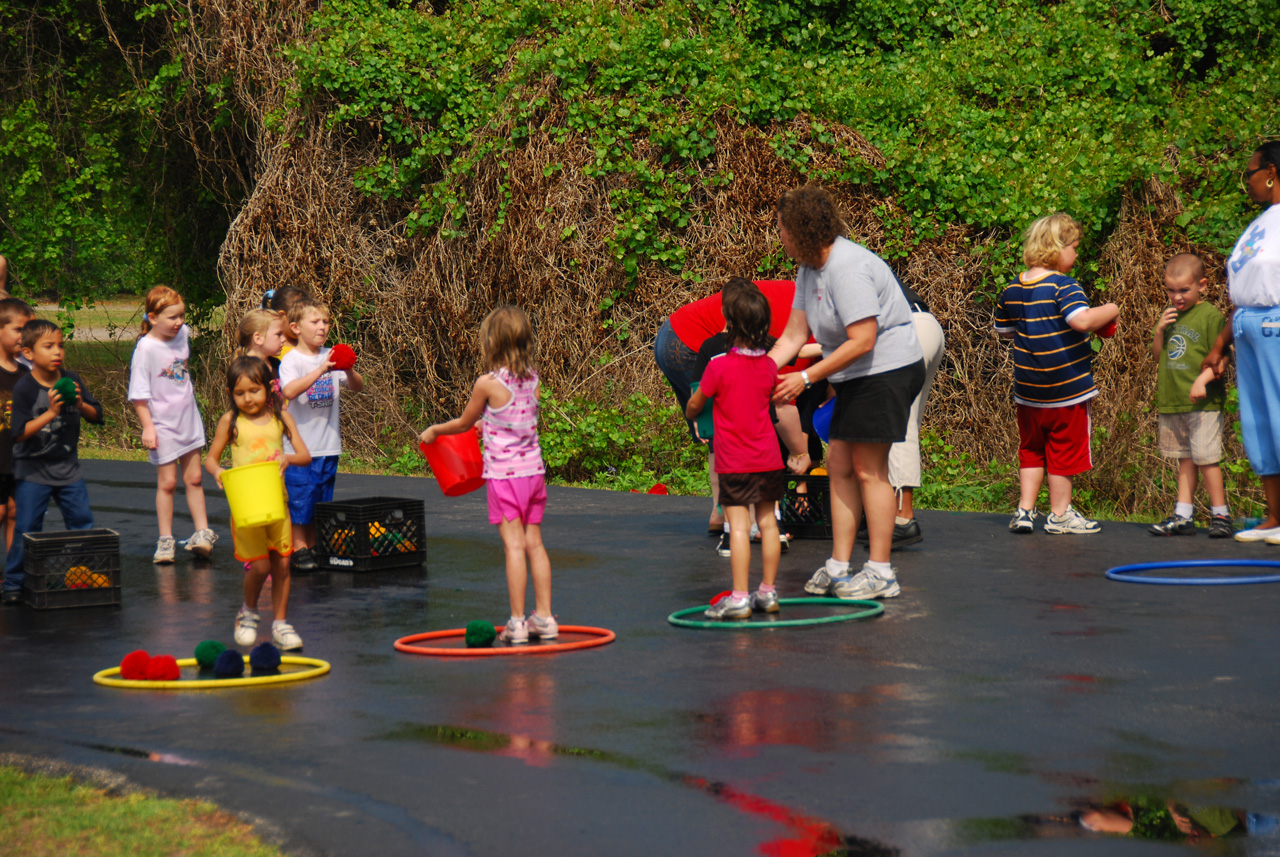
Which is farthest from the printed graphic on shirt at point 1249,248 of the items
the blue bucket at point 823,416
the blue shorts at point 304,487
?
the blue shorts at point 304,487

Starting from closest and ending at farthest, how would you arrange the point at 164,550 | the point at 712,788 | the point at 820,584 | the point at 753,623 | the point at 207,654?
1. the point at 712,788
2. the point at 207,654
3. the point at 753,623
4. the point at 820,584
5. the point at 164,550

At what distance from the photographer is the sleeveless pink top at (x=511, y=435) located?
608 cm

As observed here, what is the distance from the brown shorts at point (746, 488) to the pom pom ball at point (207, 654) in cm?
240

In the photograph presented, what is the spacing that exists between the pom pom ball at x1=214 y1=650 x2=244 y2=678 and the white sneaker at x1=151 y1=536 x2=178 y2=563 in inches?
127

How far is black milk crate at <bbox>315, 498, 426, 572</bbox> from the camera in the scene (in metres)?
8.00

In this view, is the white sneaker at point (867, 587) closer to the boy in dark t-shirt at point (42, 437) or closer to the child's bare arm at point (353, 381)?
the child's bare arm at point (353, 381)

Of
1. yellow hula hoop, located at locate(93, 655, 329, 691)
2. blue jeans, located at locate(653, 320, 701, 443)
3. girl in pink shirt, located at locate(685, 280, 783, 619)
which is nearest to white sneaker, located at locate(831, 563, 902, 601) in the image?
girl in pink shirt, located at locate(685, 280, 783, 619)

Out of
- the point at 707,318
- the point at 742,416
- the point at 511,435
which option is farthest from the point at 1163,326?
the point at 511,435

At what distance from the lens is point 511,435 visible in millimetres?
6098

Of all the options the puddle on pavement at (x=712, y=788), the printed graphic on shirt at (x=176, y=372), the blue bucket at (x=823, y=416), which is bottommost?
the puddle on pavement at (x=712, y=788)

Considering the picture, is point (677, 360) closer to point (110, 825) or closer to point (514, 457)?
point (514, 457)

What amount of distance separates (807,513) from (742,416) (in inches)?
103

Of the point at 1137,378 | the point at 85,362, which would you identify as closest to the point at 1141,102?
the point at 1137,378

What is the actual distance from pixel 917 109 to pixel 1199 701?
10691 millimetres
